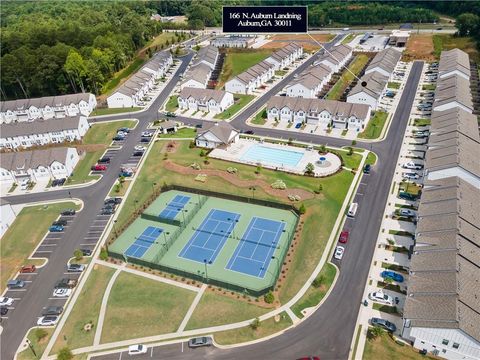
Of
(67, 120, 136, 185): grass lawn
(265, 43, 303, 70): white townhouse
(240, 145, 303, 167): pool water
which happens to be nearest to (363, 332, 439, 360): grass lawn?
(240, 145, 303, 167): pool water

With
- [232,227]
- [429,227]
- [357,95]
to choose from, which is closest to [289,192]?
[232,227]

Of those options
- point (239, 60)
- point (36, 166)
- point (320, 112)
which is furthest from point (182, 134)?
point (239, 60)

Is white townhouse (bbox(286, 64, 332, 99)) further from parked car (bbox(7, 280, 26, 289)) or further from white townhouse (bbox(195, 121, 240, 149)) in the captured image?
parked car (bbox(7, 280, 26, 289))

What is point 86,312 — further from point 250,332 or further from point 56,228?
point 250,332

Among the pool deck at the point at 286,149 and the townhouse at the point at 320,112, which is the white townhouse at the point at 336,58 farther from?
the pool deck at the point at 286,149

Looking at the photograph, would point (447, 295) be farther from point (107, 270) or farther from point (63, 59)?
point (63, 59)

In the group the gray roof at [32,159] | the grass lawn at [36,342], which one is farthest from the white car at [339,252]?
the gray roof at [32,159]

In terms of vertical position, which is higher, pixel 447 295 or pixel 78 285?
pixel 447 295

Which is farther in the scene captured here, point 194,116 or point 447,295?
point 194,116
